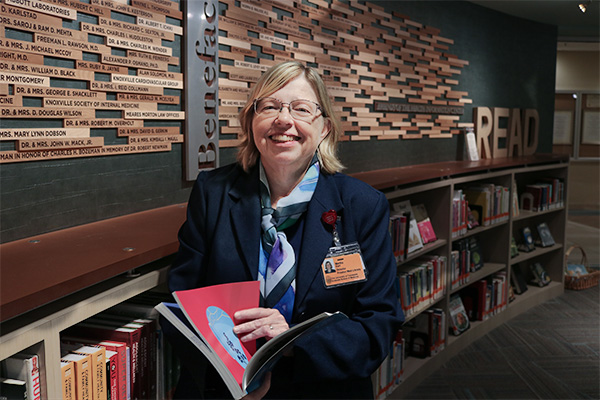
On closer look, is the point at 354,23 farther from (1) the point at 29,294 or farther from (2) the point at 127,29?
(1) the point at 29,294

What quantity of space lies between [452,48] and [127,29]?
3.67 metres

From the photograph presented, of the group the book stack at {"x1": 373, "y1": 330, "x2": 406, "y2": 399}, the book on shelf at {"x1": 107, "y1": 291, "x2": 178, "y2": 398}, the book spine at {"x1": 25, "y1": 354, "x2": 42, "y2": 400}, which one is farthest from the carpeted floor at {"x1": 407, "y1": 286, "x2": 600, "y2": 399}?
the book spine at {"x1": 25, "y1": 354, "x2": 42, "y2": 400}

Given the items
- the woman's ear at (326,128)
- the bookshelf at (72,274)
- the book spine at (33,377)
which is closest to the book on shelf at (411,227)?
the bookshelf at (72,274)

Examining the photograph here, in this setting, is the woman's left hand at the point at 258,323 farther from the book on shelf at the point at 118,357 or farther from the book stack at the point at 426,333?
the book stack at the point at 426,333

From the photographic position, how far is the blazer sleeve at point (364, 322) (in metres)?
1.73

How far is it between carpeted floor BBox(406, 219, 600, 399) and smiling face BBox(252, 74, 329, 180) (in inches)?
93.2

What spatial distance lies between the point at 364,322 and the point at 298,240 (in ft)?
1.11

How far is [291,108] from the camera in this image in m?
1.90

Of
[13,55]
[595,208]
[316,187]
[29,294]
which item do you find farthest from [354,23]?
[595,208]

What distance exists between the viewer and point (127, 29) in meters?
2.29

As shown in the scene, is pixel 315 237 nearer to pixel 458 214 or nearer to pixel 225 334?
pixel 225 334

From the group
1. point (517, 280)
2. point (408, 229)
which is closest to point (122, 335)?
point (408, 229)

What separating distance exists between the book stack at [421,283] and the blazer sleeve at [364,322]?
5.71 feet

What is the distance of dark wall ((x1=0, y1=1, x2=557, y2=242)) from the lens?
1.95 meters
